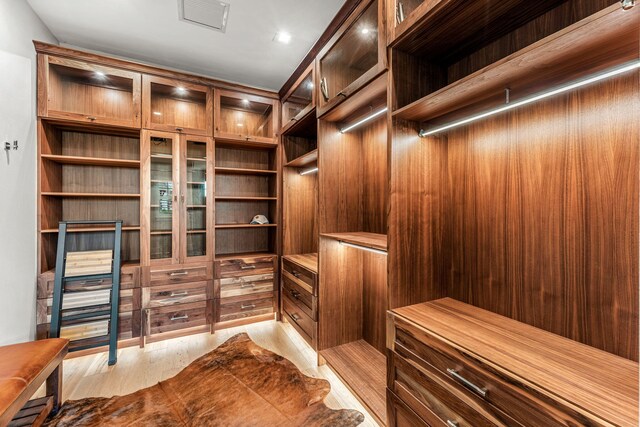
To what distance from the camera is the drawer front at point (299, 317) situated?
234 centimetres

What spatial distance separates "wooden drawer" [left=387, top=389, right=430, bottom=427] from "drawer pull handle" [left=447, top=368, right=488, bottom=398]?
0.33 meters

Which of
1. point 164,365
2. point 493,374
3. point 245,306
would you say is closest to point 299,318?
point 245,306

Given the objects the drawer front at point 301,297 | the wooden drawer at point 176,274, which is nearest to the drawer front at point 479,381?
the drawer front at point 301,297

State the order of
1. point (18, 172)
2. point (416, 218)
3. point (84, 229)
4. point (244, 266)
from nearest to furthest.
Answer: point (416, 218), point (18, 172), point (84, 229), point (244, 266)

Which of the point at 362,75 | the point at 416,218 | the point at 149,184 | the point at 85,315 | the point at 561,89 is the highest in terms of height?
the point at 362,75

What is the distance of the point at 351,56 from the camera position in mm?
1910

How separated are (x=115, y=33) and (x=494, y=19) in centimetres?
303

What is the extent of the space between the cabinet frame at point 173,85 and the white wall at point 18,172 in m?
0.80

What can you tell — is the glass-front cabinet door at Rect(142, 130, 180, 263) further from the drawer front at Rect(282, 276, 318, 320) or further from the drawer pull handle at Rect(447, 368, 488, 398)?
the drawer pull handle at Rect(447, 368, 488, 398)

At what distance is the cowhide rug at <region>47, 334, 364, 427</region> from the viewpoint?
4.93 ft

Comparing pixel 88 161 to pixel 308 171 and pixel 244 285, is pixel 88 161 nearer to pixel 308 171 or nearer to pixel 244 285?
pixel 244 285

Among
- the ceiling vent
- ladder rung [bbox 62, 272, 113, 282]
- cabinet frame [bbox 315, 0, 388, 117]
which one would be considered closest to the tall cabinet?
ladder rung [bbox 62, 272, 113, 282]

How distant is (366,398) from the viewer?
1.66 meters

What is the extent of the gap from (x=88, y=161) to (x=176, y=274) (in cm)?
141
